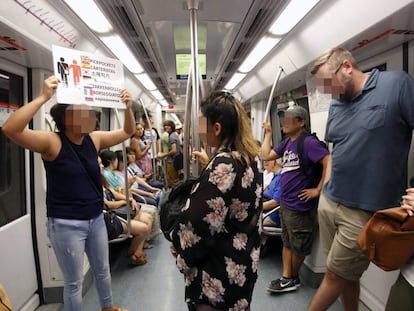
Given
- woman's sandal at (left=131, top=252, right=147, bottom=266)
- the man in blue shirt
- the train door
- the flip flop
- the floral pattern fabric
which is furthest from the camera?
the flip flop

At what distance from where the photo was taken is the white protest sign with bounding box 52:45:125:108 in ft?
5.08

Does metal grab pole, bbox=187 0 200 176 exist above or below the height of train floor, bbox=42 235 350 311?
above

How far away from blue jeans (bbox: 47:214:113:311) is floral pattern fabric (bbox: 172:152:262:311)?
82cm

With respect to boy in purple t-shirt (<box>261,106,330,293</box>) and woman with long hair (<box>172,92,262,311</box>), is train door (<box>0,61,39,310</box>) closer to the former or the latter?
woman with long hair (<box>172,92,262,311</box>)

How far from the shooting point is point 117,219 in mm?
2805

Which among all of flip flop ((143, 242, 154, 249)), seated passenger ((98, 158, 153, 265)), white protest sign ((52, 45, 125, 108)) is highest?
white protest sign ((52, 45, 125, 108))

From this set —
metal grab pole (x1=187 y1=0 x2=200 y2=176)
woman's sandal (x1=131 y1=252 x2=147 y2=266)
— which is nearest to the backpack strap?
metal grab pole (x1=187 y1=0 x2=200 y2=176)

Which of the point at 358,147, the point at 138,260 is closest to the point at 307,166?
the point at 358,147

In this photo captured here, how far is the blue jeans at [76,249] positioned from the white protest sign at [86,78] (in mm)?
727

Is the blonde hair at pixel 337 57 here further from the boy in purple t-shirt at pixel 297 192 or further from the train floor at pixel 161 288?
the train floor at pixel 161 288

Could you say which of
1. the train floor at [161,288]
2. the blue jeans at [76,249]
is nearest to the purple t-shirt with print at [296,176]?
the train floor at [161,288]

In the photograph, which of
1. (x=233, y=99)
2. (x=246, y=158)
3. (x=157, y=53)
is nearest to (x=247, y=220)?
(x=246, y=158)

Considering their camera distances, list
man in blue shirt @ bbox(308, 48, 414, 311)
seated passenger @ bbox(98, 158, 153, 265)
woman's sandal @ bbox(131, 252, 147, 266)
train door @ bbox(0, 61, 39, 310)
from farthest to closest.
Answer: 1. woman's sandal @ bbox(131, 252, 147, 266)
2. seated passenger @ bbox(98, 158, 153, 265)
3. train door @ bbox(0, 61, 39, 310)
4. man in blue shirt @ bbox(308, 48, 414, 311)

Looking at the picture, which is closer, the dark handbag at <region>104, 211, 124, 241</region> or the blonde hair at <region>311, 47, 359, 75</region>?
the blonde hair at <region>311, 47, 359, 75</region>
